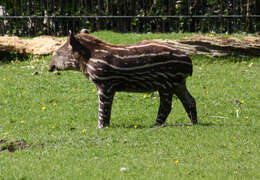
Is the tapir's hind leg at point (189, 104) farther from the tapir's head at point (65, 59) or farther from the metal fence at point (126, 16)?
the metal fence at point (126, 16)

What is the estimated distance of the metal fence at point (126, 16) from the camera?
21000mm

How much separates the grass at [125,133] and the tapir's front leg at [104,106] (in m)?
0.21

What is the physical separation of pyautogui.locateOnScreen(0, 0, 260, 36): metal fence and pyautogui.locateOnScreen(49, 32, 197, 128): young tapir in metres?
10.2

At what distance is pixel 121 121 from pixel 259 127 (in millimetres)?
2958

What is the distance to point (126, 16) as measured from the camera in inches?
826

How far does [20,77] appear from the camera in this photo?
16.2 meters

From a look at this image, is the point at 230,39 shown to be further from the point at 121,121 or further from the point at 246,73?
the point at 121,121

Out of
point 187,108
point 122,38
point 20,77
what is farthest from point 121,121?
point 122,38

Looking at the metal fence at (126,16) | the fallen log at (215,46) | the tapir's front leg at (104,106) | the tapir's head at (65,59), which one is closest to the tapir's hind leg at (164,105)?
the tapir's front leg at (104,106)

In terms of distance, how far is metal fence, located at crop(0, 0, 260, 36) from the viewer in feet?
68.9

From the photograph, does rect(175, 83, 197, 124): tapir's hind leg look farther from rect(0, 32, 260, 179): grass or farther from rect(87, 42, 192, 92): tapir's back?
rect(87, 42, 192, 92): tapir's back

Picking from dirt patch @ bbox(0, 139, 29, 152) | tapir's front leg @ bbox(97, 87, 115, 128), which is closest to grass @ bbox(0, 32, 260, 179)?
dirt patch @ bbox(0, 139, 29, 152)

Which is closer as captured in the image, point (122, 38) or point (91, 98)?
point (91, 98)

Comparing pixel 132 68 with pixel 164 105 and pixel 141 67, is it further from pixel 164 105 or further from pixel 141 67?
pixel 164 105
